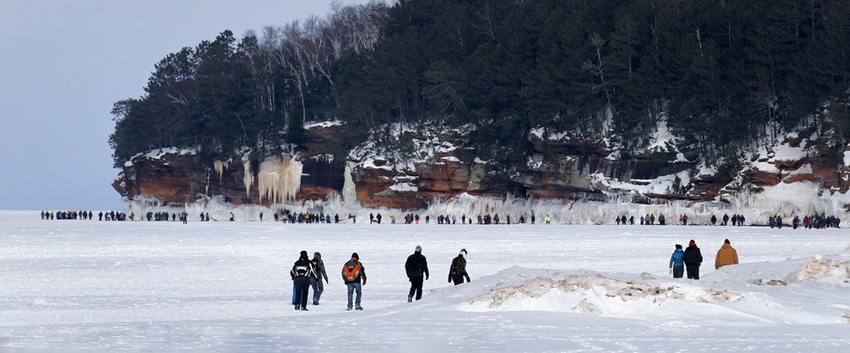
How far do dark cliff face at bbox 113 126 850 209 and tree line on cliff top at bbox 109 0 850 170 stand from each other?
1534 mm

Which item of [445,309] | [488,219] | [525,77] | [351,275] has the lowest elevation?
[445,309]

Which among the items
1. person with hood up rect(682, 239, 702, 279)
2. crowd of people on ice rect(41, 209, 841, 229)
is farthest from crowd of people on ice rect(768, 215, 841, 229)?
person with hood up rect(682, 239, 702, 279)

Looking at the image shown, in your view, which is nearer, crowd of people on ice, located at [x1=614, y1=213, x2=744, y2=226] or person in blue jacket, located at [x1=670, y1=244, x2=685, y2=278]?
person in blue jacket, located at [x1=670, y1=244, x2=685, y2=278]

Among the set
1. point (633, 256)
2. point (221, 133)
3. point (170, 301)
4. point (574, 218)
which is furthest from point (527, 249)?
point (221, 133)

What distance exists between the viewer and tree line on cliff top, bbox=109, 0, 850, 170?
73.2 meters

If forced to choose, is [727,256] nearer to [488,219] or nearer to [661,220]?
[661,220]

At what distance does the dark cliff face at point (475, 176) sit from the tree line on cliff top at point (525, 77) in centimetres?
153

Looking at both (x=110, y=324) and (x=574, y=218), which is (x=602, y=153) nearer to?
(x=574, y=218)

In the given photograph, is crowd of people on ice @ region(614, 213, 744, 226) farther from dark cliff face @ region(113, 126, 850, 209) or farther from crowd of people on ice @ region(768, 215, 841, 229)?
crowd of people on ice @ region(768, 215, 841, 229)

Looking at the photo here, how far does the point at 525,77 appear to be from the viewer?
87.4 meters

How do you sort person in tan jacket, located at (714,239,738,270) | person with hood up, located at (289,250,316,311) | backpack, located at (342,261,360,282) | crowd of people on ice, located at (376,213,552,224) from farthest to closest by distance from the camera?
1. crowd of people on ice, located at (376,213,552,224)
2. person in tan jacket, located at (714,239,738,270)
3. person with hood up, located at (289,250,316,311)
4. backpack, located at (342,261,360,282)

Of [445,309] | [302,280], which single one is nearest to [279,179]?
[302,280]

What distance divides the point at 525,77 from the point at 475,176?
8.58 metres

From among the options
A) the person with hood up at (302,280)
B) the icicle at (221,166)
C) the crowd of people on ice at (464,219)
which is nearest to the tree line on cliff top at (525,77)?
the icicle at (221,166)
